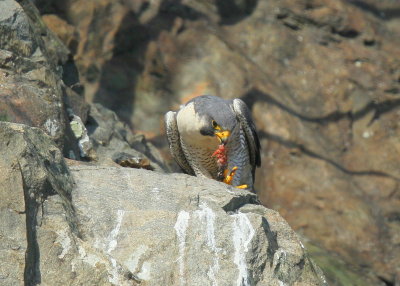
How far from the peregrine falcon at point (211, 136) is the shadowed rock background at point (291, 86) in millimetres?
1966

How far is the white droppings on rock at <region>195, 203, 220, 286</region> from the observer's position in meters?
3.87

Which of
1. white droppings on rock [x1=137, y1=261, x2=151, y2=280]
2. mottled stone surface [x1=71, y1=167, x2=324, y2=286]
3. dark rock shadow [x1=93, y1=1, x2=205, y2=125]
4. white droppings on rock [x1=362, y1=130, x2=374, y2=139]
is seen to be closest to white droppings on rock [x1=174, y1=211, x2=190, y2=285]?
mottled stone surface [x1=71, y1=167, x2=324, y2=286]

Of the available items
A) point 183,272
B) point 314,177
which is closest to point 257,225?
point 183,272

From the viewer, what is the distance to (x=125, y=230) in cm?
400

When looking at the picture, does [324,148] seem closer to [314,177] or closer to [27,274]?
[314,177]

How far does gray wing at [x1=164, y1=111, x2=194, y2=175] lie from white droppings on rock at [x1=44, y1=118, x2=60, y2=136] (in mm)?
1548

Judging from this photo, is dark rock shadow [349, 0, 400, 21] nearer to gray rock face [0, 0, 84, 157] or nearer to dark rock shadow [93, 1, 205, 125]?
dark rock shadow [93, 1, 205, 125]

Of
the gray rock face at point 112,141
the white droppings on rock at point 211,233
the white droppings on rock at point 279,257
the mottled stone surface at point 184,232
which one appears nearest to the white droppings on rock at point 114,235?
the mottled stone surface at point 184,232

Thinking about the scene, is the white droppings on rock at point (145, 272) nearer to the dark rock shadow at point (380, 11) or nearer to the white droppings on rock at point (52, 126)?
the white droppings on rock at point (52, 126)

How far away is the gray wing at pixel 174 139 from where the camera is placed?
655 centimetres

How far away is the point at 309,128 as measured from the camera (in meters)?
9.85

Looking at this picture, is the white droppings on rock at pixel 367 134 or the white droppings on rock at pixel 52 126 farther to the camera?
the white droppings on rock at pixel 367 134

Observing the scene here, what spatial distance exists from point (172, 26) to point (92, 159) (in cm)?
430

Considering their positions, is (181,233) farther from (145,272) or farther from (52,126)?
(52,126)
